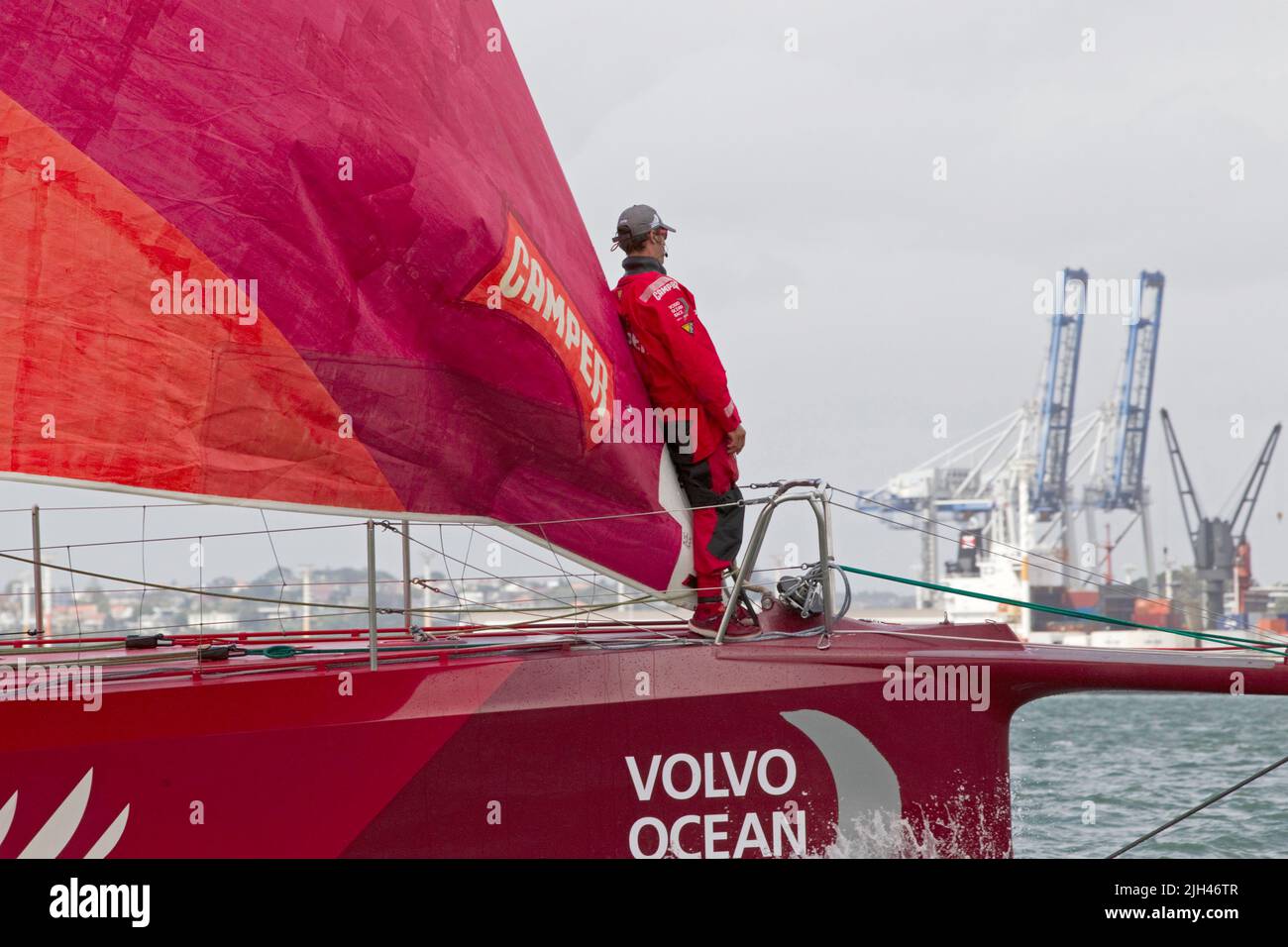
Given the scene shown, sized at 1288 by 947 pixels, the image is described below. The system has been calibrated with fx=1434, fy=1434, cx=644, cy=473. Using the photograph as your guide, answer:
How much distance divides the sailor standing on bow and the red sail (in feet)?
0.49

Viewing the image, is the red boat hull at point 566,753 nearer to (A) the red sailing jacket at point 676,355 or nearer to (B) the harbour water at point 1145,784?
(A) the red sailing jacket at point 676,355

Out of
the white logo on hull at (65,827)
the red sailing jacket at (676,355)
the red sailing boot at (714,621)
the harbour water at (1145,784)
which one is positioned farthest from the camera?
the harbour water at (1145,784)

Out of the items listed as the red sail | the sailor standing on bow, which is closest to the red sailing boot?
the sailor standing on bow

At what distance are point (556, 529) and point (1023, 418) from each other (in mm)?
46870

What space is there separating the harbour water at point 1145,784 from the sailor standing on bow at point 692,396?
3.01 meters

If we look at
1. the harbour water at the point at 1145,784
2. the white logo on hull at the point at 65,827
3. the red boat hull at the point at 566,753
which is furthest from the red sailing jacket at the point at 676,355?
the harbour water at the point at 1145,784

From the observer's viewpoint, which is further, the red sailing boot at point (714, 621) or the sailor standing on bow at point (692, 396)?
the sailor standing on bow at point (692, 396)

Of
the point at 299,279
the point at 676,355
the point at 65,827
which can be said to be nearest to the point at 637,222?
the point at 676,355

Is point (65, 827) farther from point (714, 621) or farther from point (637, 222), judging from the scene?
point (637, 222)

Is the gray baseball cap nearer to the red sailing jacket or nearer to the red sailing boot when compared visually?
the red sailing jacket

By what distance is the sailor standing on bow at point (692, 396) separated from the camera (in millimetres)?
4406
